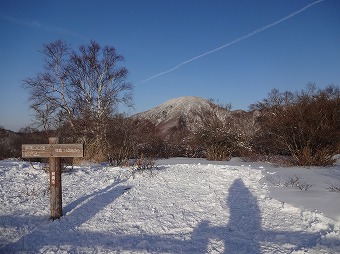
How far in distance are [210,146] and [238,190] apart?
8.41 meters

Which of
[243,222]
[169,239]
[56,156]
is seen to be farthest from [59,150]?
[243,222]

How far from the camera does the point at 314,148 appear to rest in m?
12.3

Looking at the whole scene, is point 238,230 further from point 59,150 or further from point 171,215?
point 59,150

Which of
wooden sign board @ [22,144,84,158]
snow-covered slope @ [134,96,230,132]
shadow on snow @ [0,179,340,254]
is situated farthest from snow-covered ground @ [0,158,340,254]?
snow-covered slope @ [134,96,230,132]

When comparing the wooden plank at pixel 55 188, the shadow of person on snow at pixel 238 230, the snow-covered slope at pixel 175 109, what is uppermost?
the snow-covered slope at pixel 175 109

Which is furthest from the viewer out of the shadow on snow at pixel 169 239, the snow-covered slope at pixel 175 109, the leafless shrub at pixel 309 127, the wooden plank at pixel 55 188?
the snow-covered slope at pixel 175 109

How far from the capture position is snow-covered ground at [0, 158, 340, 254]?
14.6 feet

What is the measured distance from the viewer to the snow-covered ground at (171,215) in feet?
14.6

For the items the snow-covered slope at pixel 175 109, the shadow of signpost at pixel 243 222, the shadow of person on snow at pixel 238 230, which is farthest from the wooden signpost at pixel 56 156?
the snow-covered slope at pixel 175 109

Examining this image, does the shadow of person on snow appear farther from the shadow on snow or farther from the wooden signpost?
the wooden signpost

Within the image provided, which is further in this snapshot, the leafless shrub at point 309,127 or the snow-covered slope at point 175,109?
the snow-covered slope at point 175,109

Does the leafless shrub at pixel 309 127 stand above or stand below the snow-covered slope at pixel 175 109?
below

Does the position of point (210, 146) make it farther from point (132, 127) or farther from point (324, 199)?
point (324, 199)

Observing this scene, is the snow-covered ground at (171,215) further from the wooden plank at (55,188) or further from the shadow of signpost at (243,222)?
the wooden plank at (55,188)
